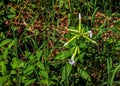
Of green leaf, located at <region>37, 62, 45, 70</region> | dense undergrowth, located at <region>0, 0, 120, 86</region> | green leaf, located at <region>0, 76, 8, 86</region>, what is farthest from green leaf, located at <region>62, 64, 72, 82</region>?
green leaf, located at <region>0, 76, 8, 86</region>

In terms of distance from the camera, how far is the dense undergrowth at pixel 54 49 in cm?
143

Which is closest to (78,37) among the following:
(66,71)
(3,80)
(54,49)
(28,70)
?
(66,71)

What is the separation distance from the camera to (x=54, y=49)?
210 cm

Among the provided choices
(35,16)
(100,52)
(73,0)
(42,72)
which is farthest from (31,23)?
(42,72)

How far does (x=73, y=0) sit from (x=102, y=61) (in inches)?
25.6

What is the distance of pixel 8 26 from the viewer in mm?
2258

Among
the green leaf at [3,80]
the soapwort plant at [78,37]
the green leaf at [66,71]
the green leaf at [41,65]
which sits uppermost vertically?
the soapwort plant at [78,37]

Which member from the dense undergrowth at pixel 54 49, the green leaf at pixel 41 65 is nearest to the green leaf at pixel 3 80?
the dense undergrowth at pixel 54 49

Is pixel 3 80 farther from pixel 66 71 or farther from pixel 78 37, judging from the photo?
pixel 78 37

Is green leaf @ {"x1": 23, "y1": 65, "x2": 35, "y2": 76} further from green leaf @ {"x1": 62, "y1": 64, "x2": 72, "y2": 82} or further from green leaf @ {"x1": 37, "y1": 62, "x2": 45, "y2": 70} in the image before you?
green leaf @ {"x1": 62, "y1": 64, "x2": 72, "y2": 82}

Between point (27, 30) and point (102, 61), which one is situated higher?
point (27, 30)

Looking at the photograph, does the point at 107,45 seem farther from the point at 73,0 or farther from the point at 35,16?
the point at 35,16

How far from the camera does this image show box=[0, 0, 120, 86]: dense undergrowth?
56.4 inches

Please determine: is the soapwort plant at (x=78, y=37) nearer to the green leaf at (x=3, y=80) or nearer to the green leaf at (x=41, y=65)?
the green leaf at (x=41, y=65)
